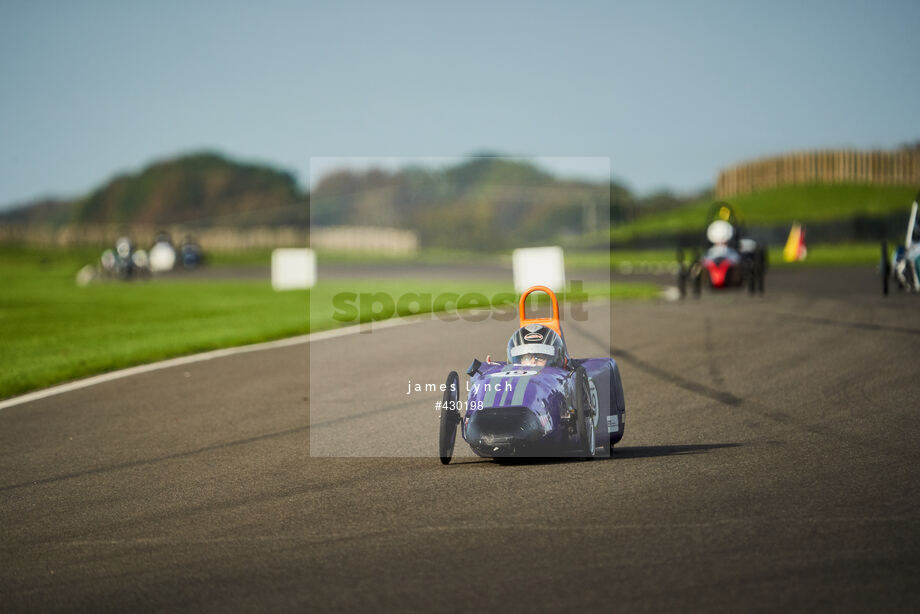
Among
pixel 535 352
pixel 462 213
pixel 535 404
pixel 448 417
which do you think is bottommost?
pixel 448 417

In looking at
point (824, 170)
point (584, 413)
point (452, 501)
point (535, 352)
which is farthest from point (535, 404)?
point (824, 170)

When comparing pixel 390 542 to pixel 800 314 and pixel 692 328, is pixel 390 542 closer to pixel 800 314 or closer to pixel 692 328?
pixel 692 328

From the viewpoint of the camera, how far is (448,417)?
7914 millimetres

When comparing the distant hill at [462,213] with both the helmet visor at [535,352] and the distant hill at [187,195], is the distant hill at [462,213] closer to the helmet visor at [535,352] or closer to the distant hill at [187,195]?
the helmet visor at [535,352]

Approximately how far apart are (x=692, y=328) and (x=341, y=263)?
45890 millimetres

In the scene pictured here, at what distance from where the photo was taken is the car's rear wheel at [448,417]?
7.92 metres

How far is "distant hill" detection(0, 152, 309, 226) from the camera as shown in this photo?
161625 millimetres

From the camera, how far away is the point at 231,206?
162m

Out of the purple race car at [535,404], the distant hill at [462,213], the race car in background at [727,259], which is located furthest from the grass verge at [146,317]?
the distant hill at [462,213]

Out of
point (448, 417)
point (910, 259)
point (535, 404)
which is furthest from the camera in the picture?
point (910, 259)

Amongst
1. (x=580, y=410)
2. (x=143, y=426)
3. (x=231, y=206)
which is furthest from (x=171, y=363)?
(x=231, y=206)

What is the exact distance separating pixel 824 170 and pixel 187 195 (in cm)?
12029

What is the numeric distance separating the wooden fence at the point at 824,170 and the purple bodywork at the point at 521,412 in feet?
186

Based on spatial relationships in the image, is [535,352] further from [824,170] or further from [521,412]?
[824,170]
